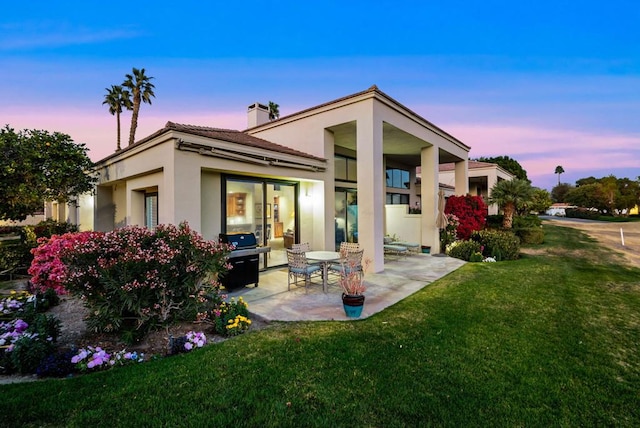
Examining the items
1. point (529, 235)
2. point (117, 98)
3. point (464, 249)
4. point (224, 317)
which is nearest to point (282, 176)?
point (224, 317)

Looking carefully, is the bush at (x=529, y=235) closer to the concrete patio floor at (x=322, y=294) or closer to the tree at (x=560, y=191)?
the concrete patio floor at (x=322, y=294)

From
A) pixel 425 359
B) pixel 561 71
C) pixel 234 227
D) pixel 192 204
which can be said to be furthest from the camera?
pixel 561 71

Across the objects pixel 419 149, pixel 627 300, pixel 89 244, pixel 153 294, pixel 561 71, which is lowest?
pixel 627 300

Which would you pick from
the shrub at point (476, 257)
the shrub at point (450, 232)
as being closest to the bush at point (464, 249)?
the shrub at point (476, 257)

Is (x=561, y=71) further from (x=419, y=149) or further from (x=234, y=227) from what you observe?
(x=234, y=227)

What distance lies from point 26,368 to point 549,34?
1713 cm

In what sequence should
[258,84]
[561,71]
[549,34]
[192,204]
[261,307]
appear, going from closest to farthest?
1. [261,307]
2. [192,204]
3. [549,34]
4. [561,71]
5. [258,84]

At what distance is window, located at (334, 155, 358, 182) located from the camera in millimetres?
13336

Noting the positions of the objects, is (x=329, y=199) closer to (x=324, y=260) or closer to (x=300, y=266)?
(x=324, y=260)

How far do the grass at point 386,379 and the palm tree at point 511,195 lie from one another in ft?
38.8

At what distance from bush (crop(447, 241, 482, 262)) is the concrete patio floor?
216 cm

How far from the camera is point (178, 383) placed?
3197mm

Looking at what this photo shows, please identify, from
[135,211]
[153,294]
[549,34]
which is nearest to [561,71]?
[549,34]

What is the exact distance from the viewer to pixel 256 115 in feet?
46.3
